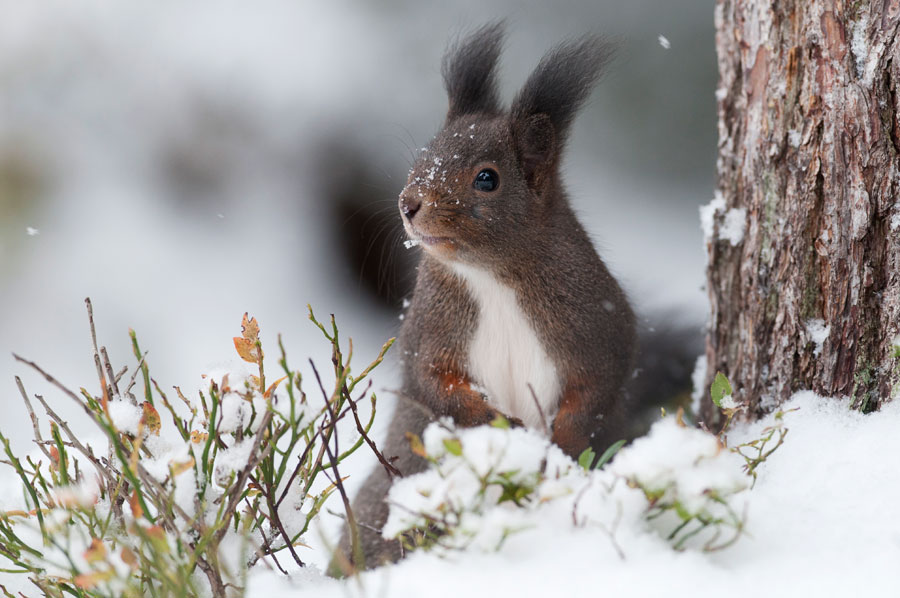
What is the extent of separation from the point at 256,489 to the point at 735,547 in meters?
0.65

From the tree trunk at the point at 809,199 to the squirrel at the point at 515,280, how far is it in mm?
319

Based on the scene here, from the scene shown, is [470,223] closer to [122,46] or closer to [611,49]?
[611,49]

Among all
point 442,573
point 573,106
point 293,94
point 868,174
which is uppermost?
point 293,94

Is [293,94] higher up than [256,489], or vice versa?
[293,94]

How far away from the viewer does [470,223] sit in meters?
1.54

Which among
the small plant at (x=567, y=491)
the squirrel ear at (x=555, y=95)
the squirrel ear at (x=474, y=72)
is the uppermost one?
the squirrel ear at (x=474, y=72)

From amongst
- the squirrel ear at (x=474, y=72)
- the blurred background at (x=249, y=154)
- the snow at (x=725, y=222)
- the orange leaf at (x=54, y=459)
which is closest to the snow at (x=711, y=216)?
the snow at (x=725, y=222)

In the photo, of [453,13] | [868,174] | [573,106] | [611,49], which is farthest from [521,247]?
[453,13]

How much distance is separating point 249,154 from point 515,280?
166 cm

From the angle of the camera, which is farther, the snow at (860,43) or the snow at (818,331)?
the snow at (818,331)

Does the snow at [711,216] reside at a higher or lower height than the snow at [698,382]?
A: higher

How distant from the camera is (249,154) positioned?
2.96 m

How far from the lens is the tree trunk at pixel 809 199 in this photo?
1452mm

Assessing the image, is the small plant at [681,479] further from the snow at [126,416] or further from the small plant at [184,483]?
the snow at [126,416]
